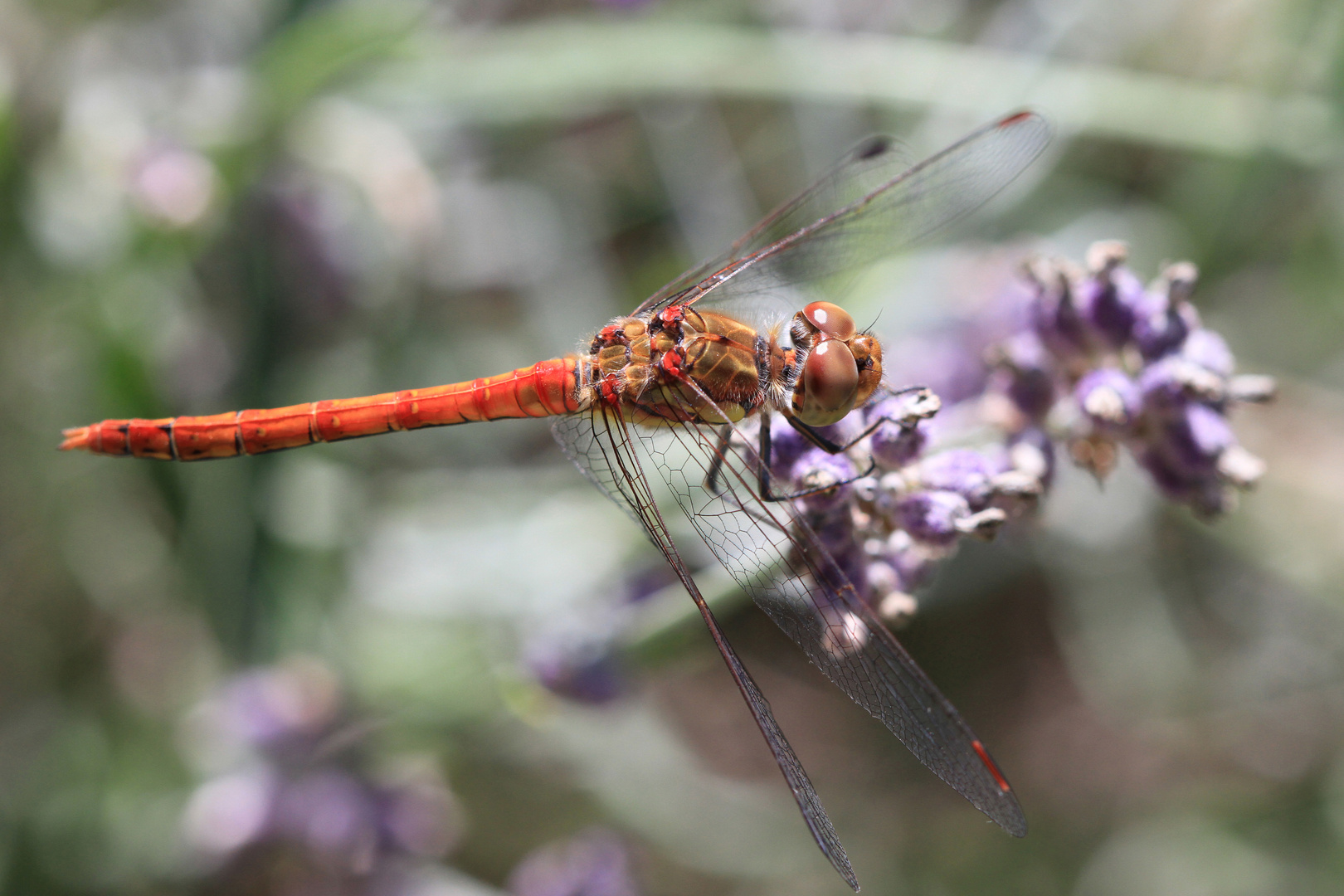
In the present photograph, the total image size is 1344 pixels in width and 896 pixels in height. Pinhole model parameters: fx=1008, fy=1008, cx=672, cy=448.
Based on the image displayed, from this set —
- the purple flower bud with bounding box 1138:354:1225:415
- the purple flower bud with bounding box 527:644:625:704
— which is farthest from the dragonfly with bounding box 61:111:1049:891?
the purple flower bud with bounding box 1138:354:1225:415

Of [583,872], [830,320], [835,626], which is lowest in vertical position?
[583,872]

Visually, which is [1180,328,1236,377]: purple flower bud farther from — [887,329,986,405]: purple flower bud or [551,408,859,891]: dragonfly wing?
[551,408,859,891]: dragonfly wing

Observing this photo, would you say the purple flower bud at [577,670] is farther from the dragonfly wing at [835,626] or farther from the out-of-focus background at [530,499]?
the dragonfly wing at [835,626]

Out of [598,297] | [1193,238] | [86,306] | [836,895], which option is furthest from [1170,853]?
[86,306]

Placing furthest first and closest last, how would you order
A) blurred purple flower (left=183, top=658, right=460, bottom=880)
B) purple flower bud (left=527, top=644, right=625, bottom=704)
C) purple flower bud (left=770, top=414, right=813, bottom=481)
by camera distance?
blurred purple flower (left=183, top=658, right=460, bottom=880), purple flower bud (left=527, top=644, right=625, bottom=704), purple flower bud (left=770, top=414, right=813, bottom=481)

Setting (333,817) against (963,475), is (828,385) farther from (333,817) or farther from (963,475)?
(333,817)

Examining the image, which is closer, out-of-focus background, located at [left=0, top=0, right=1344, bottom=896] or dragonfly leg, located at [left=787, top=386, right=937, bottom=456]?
dragonfly leg, located at [left=787, top=386, right=937, bottom=456]

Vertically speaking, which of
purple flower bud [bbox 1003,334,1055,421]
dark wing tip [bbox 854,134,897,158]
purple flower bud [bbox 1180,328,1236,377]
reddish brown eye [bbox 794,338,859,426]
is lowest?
purple flower bud [bbox 1180,328,1236,377]

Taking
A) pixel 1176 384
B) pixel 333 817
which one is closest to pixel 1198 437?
pixel 1176 384

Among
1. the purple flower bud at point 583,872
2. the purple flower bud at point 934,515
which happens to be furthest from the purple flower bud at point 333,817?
the purple flower bud at point 934,515
